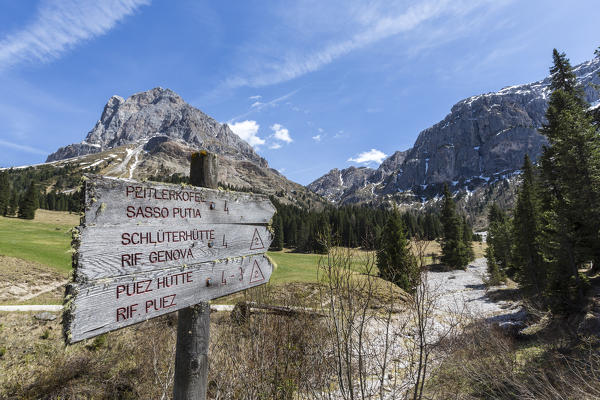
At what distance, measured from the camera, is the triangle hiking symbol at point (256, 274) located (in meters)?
2.62

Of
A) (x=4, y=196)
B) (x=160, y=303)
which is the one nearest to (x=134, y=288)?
(x=160, y=303)

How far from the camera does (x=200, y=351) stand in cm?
215

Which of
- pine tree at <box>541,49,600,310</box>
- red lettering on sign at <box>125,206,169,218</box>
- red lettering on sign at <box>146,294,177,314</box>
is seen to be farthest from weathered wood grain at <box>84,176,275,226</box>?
pine tree at <box>541,49,600,310</box>

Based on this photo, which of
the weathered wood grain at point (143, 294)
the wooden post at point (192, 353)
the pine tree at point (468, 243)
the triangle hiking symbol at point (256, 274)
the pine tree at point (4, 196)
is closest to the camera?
the weathered wood grain at point (143, 294)

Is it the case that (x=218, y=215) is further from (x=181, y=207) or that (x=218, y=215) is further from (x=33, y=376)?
(x=33, y=376)

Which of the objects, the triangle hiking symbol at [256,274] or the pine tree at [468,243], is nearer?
the triangle hiking symbol at [256,274]

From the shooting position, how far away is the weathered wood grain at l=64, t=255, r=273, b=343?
146 cm

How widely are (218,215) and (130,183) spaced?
76cm

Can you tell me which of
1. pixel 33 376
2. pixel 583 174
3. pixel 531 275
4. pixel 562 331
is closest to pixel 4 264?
pixel 33 376

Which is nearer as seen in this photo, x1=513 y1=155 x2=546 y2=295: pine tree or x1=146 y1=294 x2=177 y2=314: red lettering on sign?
x1=146 y1=294 x2=177 y2=314: red lettering on sign

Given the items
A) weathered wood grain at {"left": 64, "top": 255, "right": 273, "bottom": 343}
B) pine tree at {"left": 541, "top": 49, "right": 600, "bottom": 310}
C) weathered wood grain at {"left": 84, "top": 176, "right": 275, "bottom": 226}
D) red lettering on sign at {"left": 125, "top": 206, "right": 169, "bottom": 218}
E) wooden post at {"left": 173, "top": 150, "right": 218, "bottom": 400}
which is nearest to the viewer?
weathered wood grain at {"left": 64, "top": 255, "right": 273, "bottom": 343}

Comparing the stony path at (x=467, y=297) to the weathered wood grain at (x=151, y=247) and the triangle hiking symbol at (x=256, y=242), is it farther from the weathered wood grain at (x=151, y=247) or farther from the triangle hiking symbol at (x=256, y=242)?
the weathered wood grain at (x=151, y=247)

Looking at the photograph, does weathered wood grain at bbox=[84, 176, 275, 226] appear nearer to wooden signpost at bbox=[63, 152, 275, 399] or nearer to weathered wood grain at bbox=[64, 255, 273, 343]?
wooden signpost at bbox=[63, 152, 275, 399]

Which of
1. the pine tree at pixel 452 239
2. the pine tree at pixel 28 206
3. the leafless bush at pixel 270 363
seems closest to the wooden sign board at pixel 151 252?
the leafless bush at pixel 270 363
